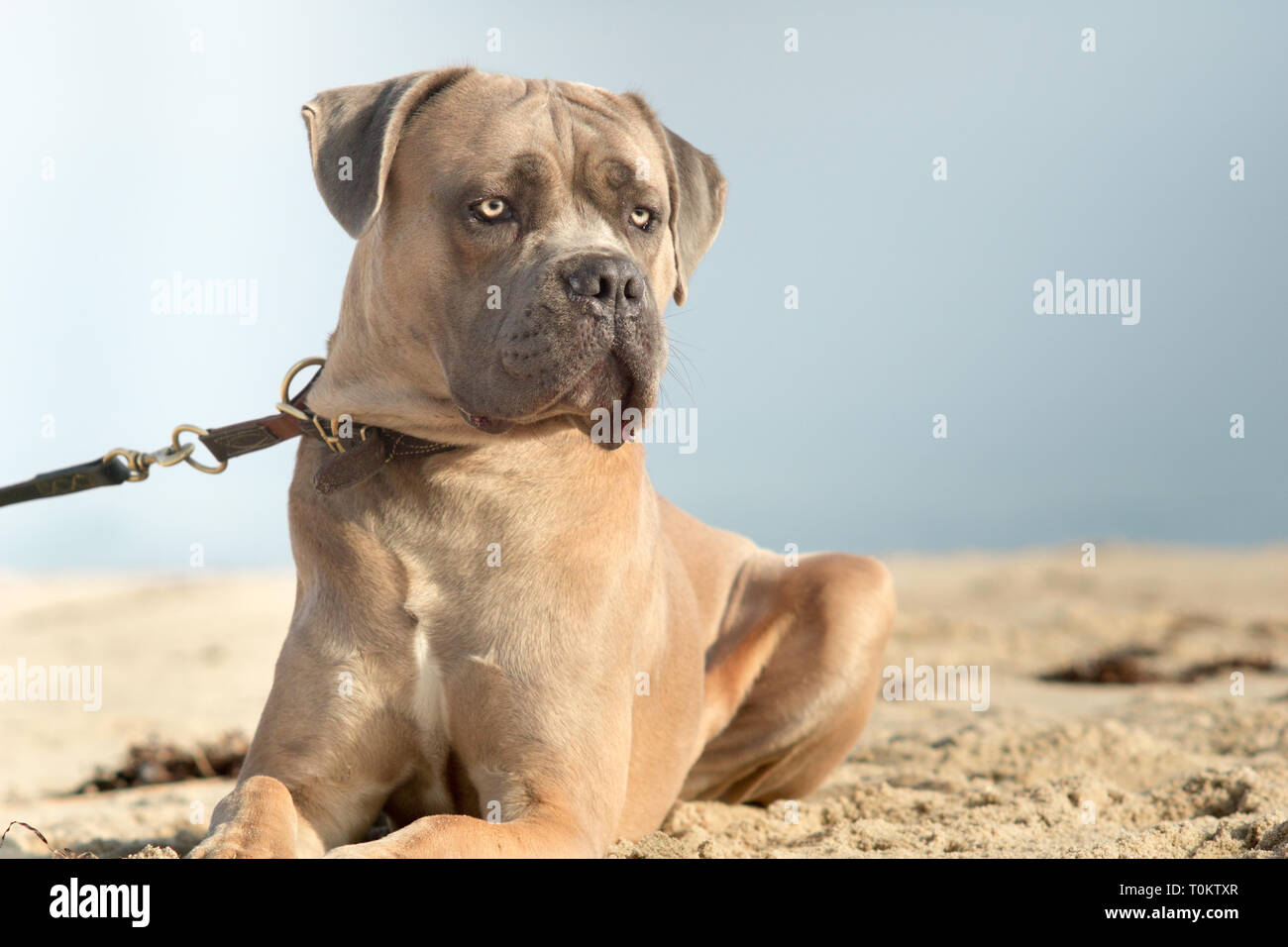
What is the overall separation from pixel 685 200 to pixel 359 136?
45.1 inches

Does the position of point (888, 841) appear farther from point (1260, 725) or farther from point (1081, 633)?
point (1081, 633)

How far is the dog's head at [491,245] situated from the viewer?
11.2ft

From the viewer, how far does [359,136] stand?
12.4ft

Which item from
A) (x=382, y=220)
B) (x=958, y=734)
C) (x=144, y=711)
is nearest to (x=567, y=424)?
(x=382, y=220)

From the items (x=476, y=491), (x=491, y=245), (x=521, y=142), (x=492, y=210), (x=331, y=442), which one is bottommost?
(x=476, y=491)

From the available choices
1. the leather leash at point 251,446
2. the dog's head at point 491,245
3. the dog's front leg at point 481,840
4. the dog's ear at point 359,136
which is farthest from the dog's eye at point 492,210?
the dog's front leg at point 481,840

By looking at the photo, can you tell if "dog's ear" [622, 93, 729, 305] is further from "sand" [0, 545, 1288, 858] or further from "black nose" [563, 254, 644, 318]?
"sand" [0, 545, 1288, 858]

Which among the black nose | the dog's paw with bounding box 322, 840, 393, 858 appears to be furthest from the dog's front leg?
the black nose

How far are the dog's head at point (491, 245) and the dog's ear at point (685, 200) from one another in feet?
0.79

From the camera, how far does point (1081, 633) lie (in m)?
11.2

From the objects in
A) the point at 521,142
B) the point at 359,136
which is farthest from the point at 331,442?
the point at 521,142

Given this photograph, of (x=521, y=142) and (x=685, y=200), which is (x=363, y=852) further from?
(x=685, y=200)
